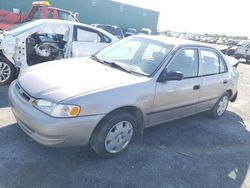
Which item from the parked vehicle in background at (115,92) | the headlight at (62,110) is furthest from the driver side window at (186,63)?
the headlight at (62,110)

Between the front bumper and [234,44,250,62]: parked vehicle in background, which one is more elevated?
the front bumper

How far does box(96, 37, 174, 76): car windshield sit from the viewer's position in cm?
373

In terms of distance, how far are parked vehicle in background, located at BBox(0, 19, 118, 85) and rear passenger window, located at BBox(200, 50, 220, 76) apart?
3003mm

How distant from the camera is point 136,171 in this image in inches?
127

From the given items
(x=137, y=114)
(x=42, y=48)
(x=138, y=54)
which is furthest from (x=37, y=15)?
(x=137, y=114)

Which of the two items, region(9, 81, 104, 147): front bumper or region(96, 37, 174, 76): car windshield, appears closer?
region(9, 81, 104, 147): front bumper

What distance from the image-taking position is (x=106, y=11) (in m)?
33.4

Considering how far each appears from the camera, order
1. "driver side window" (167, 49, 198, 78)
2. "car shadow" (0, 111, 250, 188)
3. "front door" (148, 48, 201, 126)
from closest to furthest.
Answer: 1. "car shadow" (0, 111, 250, 188)
2. "front door" (148, 48, 201, 126)
3. "driver side window" (167, 49, 198, 78)

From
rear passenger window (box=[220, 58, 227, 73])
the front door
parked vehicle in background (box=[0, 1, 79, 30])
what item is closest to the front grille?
the front door

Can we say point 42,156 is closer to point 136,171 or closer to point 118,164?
point 118,164

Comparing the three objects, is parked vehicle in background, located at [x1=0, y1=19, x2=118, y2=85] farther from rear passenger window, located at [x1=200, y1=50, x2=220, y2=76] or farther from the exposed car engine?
rear passenger window, located at [x1=200, y1=50, x2=220, y2=76]

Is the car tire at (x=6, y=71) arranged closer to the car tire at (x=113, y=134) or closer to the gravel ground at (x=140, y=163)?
the gravel ground at (x=140, y=163)

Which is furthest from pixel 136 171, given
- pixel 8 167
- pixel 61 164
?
pixel 8 167

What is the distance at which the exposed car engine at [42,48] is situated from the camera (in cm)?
625
